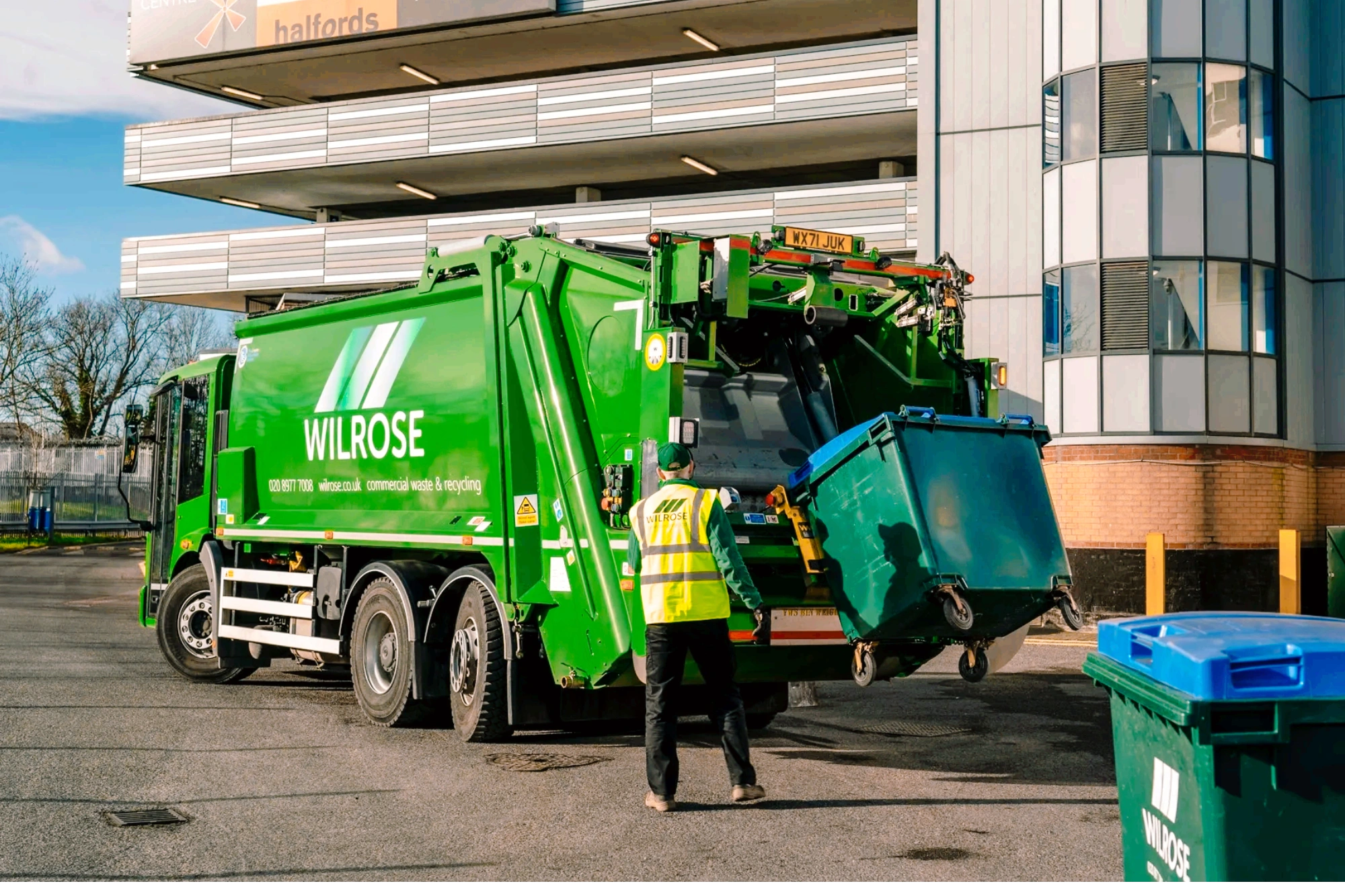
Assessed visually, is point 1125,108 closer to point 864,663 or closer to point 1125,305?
point 1125,305

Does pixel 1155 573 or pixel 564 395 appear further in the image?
pixel 1155 573

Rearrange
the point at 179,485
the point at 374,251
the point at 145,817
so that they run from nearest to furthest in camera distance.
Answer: the point at 145,817, the point at 179,485, the point at 374,251

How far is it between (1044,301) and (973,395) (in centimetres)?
1201

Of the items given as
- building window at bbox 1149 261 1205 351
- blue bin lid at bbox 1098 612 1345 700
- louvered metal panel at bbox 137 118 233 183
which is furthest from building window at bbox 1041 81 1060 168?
louvered metal panel at bbox 137 118 233 183

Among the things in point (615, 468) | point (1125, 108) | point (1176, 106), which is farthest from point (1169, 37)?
point (615, 468)

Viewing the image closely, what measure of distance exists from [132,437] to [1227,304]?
544 inches

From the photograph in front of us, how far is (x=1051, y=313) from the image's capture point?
2036cm

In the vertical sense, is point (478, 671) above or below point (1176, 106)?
below

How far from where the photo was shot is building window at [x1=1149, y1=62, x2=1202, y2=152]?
64.3ft

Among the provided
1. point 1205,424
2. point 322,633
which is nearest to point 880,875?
point 322,633

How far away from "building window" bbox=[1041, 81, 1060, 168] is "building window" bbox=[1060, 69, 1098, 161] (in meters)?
0.08

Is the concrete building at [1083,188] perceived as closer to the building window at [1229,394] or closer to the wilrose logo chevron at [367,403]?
the building window at [1229,394]

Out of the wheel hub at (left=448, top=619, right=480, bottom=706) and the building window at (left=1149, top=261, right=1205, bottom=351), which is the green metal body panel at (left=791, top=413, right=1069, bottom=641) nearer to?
the wheel hub at (left=448, top=619, right=480, bottom=706)

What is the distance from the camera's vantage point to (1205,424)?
19.2 m
